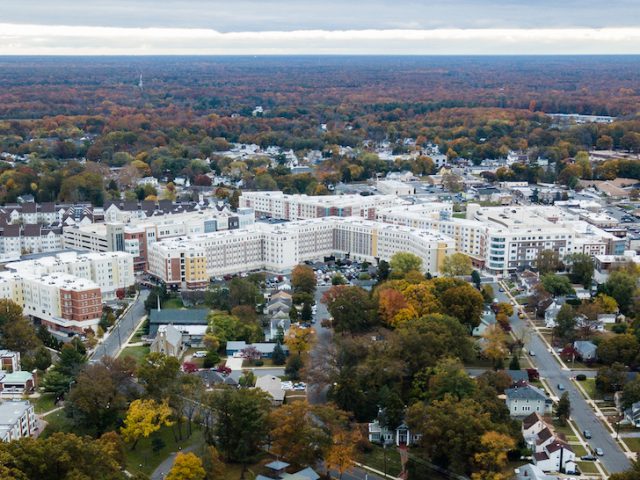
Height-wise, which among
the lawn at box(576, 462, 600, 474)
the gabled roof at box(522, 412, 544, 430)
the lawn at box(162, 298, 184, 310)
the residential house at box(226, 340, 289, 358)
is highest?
the gabled roof at box(522, 412, 544, 430)

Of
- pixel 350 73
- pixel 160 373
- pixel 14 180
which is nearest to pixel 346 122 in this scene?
pixel 14 180

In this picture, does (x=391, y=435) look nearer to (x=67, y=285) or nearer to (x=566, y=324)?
(x=566, y=324)

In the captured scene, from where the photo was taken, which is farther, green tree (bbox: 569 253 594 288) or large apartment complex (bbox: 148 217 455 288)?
large apartment complex (bbox: 148 217 455 288)

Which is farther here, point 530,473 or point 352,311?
point 352,311

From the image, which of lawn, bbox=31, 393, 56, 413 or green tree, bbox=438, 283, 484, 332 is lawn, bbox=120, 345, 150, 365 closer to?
lawn, bbox=31, 393, 56, 413

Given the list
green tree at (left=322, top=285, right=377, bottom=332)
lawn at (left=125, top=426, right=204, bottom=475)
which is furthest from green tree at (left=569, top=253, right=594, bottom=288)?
lawn at (left=125, top=426, right=204, bottom=475)

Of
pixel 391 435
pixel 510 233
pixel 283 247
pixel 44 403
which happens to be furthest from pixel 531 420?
pixel 283 247
